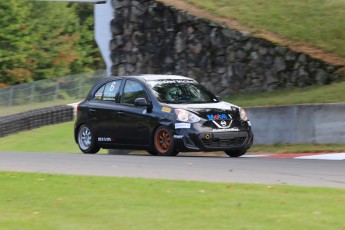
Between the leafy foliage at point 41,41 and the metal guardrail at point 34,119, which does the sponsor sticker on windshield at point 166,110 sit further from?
the leafy foliage at point 41,41

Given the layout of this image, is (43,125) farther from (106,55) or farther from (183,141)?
(183,141)

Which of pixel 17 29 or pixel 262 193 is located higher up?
pixel 262 193

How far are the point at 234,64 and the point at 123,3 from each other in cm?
487

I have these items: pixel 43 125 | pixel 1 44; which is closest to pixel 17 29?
pixel 1 44

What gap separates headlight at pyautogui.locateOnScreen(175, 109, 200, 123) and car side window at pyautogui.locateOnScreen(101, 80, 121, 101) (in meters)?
2.09

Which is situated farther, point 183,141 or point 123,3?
point 123,3

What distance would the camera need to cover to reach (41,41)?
58938mm

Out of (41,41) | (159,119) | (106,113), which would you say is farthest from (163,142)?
(41,41)

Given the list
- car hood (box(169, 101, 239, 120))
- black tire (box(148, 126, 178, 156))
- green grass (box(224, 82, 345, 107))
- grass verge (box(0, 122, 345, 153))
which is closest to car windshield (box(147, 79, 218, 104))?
car hood (box(169, 101, 239, 120))

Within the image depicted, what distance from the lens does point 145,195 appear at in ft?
32.6

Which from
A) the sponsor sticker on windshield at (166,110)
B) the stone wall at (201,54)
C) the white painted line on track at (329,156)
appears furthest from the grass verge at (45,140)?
the white painted line on track at (329,156)

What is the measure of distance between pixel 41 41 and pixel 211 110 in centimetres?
4359

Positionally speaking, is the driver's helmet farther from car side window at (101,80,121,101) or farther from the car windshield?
car side window at (101,80,121,101)

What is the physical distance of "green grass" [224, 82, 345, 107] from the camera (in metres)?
19.6
